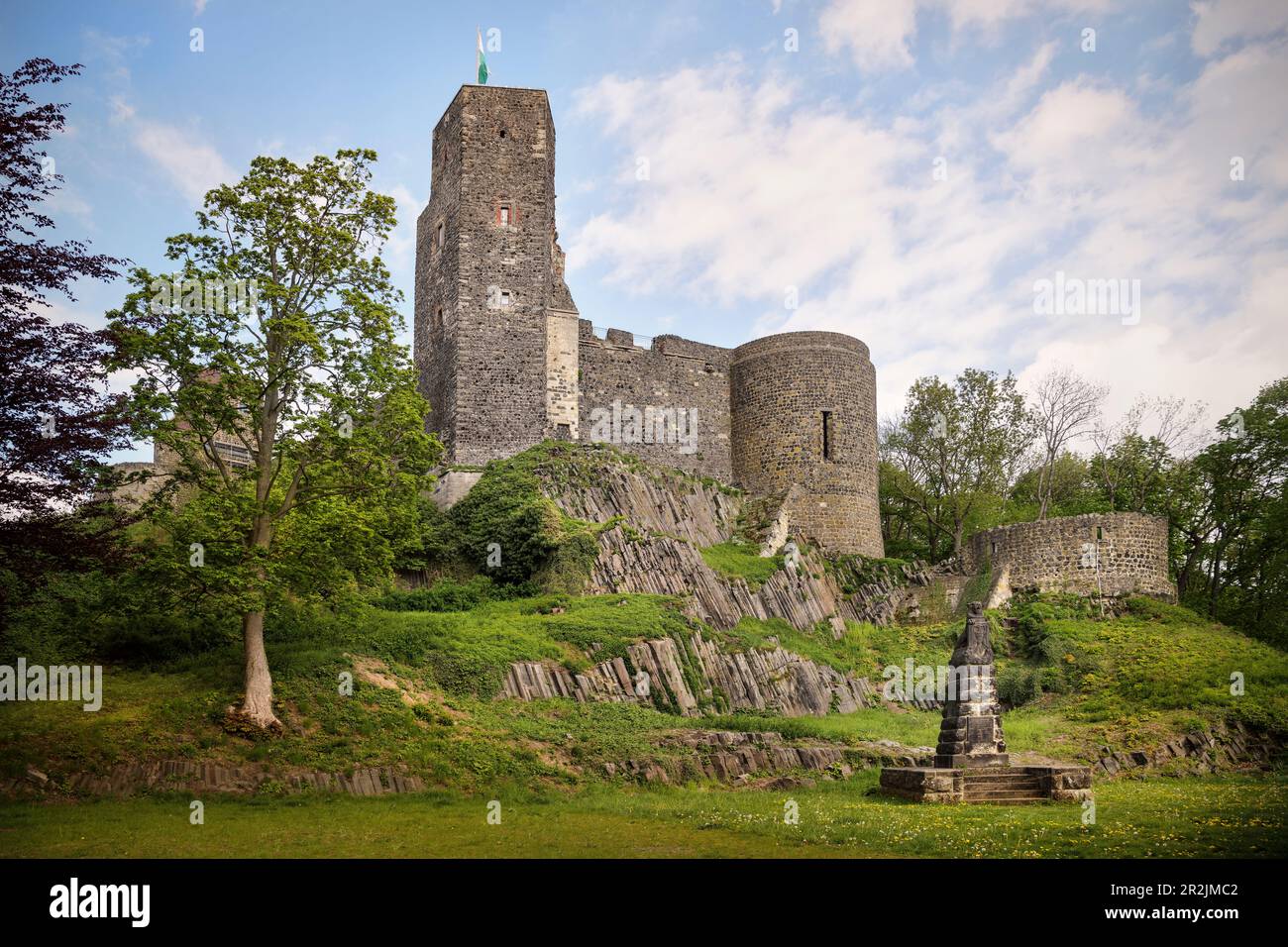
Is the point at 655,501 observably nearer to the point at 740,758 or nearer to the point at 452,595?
the point at 452,595

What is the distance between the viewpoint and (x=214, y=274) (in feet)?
61.3

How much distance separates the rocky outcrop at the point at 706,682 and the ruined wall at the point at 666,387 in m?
13.3

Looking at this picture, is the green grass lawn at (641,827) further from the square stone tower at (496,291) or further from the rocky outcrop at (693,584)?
the square stone tower at (496,291)

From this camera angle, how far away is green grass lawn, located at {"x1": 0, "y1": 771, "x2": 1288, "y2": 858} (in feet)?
38.5

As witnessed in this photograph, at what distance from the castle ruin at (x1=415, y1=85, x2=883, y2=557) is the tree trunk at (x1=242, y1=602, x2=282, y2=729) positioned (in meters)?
16.7

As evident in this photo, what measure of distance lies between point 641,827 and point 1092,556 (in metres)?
29.3

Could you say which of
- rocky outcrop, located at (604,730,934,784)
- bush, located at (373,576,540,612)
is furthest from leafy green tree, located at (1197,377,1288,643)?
bush, located at (373,576,540,612)

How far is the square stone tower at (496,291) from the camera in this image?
1442 inches

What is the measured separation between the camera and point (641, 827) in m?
14.3

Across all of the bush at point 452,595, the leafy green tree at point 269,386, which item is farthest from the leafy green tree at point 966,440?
the leafy green tree at point 269,386

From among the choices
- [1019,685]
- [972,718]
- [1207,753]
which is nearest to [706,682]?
[972,718]

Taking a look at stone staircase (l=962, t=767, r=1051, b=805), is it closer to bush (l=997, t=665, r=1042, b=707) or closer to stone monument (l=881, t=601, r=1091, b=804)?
stone monument (l=881, t=601, r=1091, b=804)

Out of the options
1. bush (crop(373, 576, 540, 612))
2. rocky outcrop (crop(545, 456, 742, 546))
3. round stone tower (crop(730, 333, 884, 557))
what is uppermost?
round stone tower (crop(730, 333, 884, 557))

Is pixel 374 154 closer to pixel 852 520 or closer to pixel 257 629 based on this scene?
pixel 257 629
